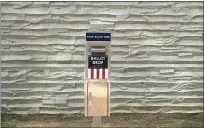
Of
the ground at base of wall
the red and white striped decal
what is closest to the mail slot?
the red and white striped decal

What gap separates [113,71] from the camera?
554 cm

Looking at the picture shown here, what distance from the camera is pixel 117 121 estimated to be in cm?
553

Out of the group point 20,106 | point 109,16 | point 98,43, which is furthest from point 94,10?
point 20,106

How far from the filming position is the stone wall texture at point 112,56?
17.9ft

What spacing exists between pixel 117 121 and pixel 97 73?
4.68ft

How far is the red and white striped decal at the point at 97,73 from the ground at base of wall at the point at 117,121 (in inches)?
49.5

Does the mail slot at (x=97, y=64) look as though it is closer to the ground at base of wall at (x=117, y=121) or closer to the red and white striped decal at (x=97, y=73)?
the red and white striped decal at (x=97, y=73)

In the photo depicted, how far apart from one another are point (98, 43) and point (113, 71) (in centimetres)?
130

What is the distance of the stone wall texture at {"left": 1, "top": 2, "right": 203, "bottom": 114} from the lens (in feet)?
17.9

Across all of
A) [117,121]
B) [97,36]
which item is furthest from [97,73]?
[117,121]

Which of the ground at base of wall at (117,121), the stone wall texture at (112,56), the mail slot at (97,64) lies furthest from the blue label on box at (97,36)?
the ground at base of wall at (117,121)

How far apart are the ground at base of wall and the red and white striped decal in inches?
49.5

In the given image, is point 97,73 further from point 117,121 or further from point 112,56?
point 117,121

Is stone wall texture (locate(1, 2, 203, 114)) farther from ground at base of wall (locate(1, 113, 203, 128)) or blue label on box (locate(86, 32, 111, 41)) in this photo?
blue label on box (locate(86, 32, 111, 41))
